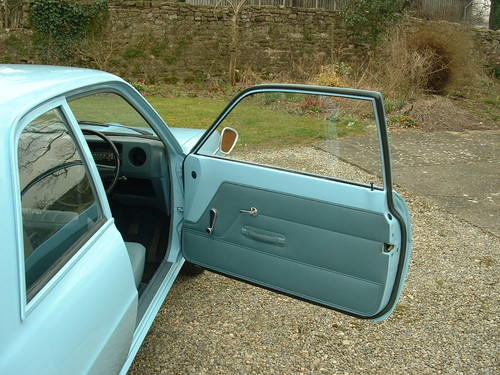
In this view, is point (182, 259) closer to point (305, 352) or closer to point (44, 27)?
point (305, 352)

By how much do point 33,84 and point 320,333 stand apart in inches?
86.8

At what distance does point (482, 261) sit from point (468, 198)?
5.57ft

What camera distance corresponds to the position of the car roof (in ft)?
5.85

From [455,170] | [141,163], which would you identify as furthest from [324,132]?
[455,170]

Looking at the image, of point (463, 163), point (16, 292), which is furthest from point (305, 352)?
point (463, 163)

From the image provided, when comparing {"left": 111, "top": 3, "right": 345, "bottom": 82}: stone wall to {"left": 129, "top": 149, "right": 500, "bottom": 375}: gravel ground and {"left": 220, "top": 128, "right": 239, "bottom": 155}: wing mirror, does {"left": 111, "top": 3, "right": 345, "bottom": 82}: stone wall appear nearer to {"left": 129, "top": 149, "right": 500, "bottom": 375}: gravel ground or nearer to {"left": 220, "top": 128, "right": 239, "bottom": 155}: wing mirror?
{"left": 129, "top": 149, "right": 500, "bottom": 375}: gravel ground

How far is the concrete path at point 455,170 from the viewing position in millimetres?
5555

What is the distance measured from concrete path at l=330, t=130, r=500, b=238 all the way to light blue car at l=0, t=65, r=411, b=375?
1.13 m

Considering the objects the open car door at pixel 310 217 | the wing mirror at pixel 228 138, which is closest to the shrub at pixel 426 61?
the wing mirror at pixel 228 138

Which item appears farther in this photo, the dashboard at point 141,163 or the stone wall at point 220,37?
the stone wall at point 220,37

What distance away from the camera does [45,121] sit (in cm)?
197

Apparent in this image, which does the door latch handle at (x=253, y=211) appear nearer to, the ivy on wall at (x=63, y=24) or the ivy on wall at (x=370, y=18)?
the ivy on wall at (x=63, y=24)

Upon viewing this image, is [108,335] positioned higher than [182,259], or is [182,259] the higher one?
[108,335]

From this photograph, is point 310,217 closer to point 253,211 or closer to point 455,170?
point 253,211
